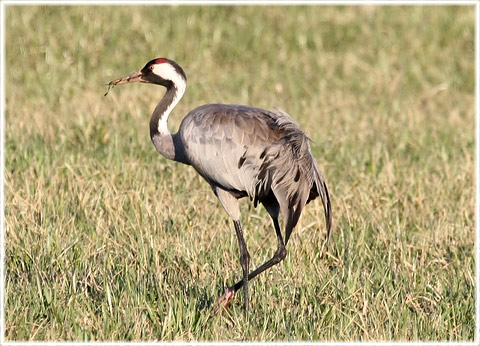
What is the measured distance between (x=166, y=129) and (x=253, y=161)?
2.58 ft

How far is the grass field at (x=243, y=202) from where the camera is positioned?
4.52m

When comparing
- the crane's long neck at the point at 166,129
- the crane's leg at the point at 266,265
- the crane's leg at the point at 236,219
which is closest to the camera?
the crane's leg at the point at 266,265

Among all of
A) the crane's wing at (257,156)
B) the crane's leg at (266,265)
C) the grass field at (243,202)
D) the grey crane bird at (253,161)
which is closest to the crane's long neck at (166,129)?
the grey crane bird at (253,161)

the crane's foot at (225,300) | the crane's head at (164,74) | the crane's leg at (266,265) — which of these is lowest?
the crane's foot at (225,300)

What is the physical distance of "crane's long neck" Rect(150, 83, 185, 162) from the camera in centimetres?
550

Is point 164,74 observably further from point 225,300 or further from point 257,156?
point 225,300

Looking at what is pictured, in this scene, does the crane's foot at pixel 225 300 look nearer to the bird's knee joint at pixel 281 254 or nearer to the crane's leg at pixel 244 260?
the crane's leg at pixel 244 260

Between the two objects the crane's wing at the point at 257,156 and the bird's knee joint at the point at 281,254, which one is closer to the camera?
the crane's wing at the point at 257,156

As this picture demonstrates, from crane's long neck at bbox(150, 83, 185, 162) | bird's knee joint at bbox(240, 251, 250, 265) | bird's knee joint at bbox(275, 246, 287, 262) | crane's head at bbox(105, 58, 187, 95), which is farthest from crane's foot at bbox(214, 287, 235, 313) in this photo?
crane's head at bbox(105, 58, 187, 95)

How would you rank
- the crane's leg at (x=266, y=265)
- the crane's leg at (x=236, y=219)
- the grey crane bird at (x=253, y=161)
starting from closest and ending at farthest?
the crane's leg at (x=266, y=265), the grey crane bird at (x=253, y=161), the crane's leg at (x=236, y=219)

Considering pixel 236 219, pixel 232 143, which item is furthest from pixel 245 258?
pixel 232 143

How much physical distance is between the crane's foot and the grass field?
A: 86 millimetres

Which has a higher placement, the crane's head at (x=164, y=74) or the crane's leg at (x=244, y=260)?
the crane's head at (x=164, y=74)

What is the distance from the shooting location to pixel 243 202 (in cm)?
655
